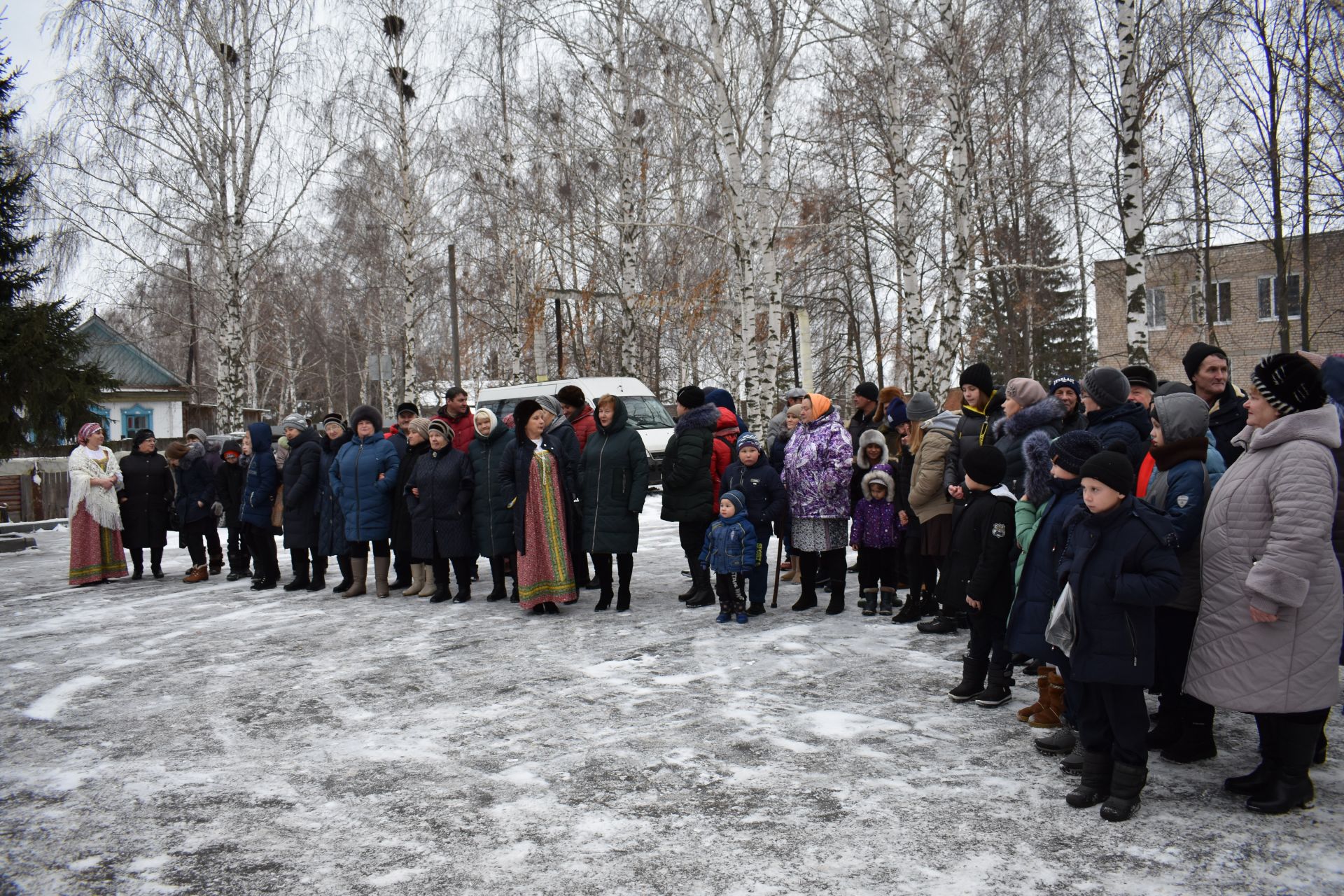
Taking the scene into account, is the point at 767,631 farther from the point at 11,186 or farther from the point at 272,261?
the point at 272,261

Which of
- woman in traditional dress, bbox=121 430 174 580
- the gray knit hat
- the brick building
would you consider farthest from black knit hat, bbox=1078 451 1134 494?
the brick building

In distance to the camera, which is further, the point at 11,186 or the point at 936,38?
the point at 11,186

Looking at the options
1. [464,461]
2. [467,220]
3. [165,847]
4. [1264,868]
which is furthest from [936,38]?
[467,220]

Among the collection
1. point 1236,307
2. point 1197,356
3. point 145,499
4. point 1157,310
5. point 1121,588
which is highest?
point 1157,310

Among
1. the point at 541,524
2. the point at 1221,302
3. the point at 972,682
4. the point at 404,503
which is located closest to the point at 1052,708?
the point at 972,682

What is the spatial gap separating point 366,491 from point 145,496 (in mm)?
3779

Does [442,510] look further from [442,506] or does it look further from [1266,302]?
[1266,302]

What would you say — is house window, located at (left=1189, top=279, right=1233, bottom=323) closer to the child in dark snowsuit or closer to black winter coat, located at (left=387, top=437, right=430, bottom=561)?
the child in dark snowsuit

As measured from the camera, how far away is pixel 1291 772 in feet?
12.3

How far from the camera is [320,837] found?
12.6ft

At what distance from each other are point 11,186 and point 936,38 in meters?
15.3

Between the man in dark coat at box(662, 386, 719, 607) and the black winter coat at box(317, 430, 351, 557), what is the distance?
3582 mm

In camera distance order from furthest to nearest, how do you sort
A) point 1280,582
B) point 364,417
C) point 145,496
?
1. point 145,496
2. point 364,417
3. point 1280,582

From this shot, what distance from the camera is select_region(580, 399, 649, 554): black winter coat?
27.2 feet
